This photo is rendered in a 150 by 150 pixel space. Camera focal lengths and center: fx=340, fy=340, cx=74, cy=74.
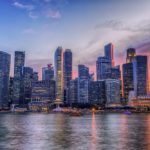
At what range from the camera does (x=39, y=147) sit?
61969 mm

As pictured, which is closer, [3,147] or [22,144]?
[3,147]

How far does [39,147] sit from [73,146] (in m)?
6.27

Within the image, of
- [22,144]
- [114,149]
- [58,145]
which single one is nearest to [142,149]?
[114,149]

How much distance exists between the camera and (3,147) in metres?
61.8

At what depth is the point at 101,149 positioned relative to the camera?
59281 millimetres

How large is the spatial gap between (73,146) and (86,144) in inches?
160

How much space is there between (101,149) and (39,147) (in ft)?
37.4

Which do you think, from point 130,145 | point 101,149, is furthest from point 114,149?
point 130,145

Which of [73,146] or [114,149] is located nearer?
[114,149]

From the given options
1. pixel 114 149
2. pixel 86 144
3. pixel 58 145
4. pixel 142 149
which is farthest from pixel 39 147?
pixel 142 149

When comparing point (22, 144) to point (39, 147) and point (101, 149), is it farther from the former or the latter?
point (101, 149)

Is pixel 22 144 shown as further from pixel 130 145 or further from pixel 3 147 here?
pixel 130 145

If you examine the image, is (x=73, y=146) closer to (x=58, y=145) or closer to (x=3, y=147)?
(x=58, y=145)

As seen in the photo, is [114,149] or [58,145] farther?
[58,145]
